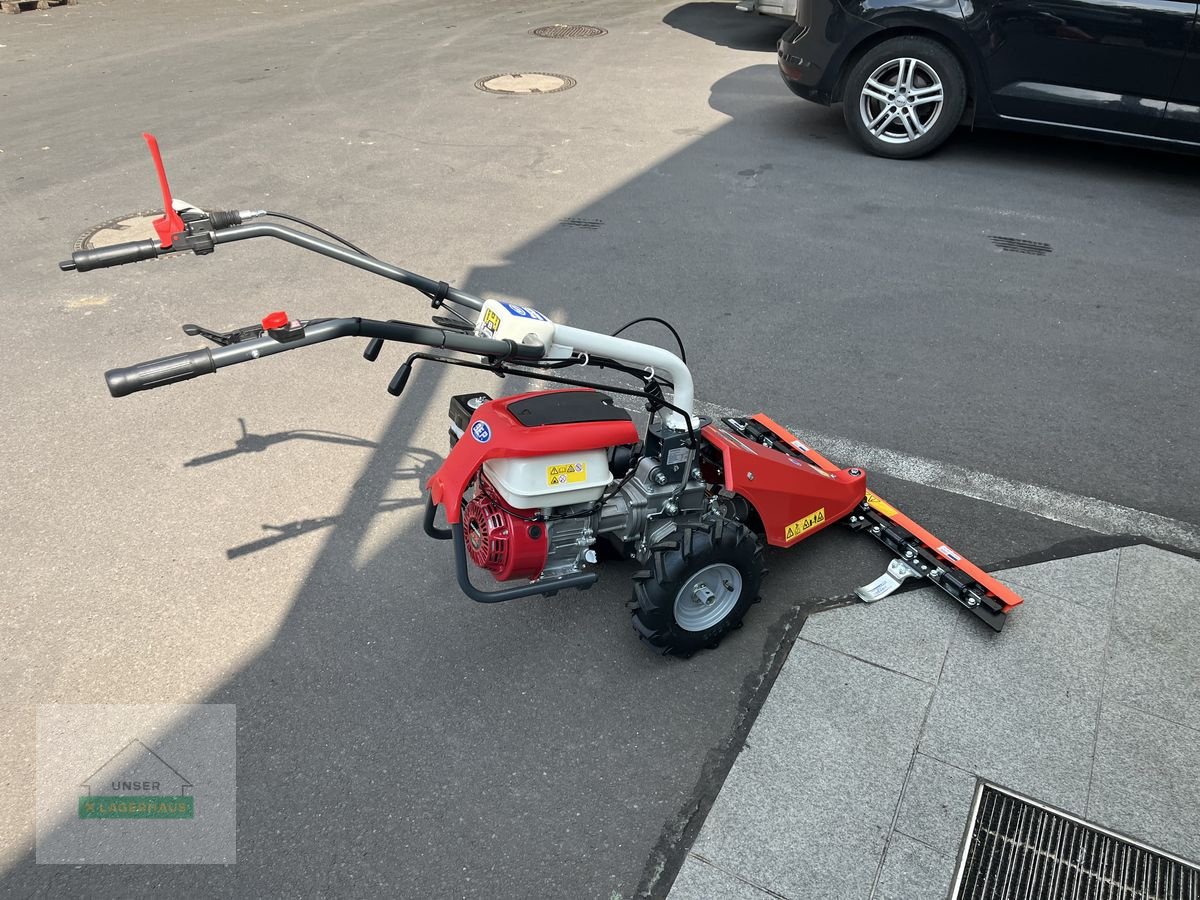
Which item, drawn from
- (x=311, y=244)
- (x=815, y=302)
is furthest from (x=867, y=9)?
(x=311, y=244)

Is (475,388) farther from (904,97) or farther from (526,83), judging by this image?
(526,83)

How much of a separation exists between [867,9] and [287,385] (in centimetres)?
587

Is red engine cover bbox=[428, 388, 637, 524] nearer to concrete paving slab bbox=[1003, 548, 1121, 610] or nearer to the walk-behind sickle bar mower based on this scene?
the walk-behind sickle bar mower

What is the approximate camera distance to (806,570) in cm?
375

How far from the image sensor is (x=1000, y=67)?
23.6 feet

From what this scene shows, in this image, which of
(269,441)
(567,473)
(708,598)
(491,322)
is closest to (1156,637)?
(708,598)

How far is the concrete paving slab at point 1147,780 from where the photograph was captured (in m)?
2.74

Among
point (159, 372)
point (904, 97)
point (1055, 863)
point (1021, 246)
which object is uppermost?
point (159, 372)

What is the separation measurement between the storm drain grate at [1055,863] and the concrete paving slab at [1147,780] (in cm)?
7

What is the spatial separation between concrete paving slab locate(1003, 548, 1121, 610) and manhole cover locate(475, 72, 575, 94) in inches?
320

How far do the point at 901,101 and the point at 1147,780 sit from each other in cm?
639

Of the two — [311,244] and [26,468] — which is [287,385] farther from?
[311,244]

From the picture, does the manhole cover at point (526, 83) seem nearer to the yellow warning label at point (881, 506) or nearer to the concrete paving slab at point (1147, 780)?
the yellow warning label at point (881, 506)

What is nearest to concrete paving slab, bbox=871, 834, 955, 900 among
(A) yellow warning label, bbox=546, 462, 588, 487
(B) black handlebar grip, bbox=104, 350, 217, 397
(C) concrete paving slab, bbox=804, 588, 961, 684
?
(C) concrete paving slab, bbox=804, 588, 961, 684
